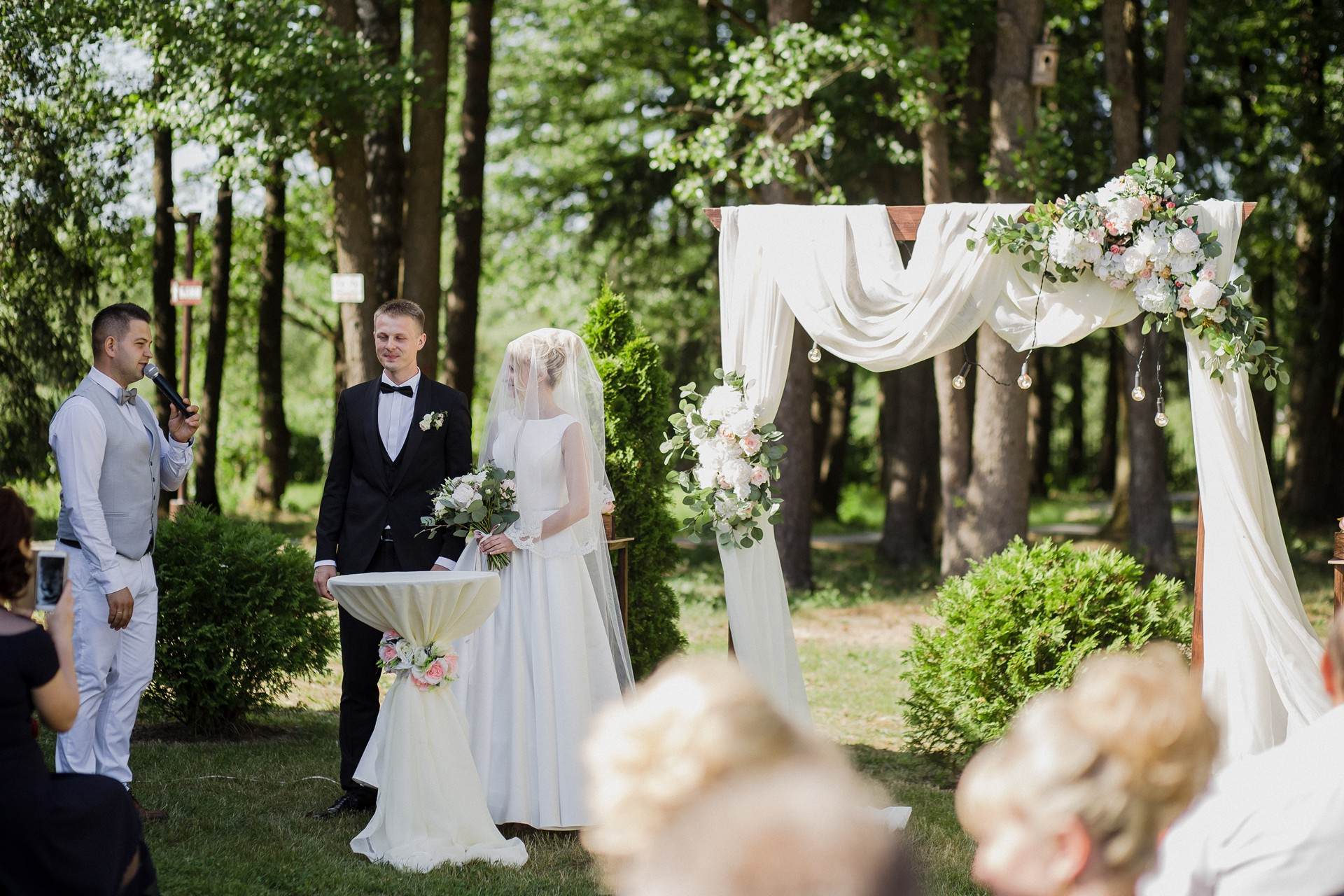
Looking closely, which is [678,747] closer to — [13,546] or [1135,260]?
[13,546]

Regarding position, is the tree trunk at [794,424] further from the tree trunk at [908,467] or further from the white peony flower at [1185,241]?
the white peony flower at [1185,241]

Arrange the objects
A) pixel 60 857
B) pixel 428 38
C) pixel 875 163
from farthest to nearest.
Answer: pixel 875 163, pixel 428 38, pixel 60 857

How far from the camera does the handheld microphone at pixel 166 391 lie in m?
4.72

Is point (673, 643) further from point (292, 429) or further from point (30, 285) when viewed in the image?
point (292, 429)

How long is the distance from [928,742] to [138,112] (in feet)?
27.3

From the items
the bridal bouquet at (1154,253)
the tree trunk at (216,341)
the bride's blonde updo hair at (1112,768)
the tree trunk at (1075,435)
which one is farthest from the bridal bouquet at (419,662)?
the tree trunk at (1075,435)

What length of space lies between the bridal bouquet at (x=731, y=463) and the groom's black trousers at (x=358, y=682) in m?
1.39

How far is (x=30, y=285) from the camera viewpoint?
10.1m

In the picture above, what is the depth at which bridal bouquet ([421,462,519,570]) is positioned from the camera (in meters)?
5.03

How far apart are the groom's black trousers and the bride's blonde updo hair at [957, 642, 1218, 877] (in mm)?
3797

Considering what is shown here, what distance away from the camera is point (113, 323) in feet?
15.6

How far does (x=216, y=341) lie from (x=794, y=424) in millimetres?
7773

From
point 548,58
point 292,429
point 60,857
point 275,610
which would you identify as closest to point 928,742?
point 275,610

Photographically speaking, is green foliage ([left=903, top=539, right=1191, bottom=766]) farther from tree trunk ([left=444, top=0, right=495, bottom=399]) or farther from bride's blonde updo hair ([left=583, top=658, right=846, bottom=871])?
tree trunk ([left=444, top=0, right=495, bottom=399])
